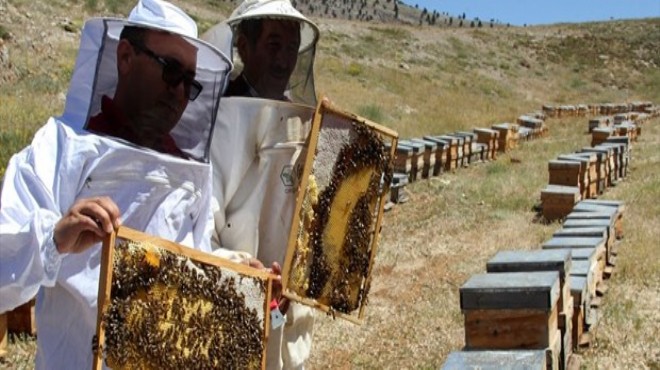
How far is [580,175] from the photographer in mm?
10852

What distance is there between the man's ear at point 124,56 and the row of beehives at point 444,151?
7.34m

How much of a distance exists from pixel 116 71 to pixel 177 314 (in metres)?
0.68

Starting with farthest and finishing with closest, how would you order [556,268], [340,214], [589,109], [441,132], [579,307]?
[589,109] → [441,132] → [579,307] → [556,268] → [340,214]

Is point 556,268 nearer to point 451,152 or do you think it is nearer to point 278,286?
point 278,286

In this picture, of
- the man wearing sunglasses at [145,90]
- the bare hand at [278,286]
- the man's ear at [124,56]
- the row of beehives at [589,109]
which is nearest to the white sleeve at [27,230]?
the man wearing sunglasses at [145,90]

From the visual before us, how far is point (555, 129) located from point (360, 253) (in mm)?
22492

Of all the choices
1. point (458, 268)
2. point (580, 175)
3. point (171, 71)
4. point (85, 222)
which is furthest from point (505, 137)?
point (85, 222)

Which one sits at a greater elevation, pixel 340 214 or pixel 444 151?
pixel 340 214

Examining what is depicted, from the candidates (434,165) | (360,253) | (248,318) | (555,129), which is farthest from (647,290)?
(555,129)

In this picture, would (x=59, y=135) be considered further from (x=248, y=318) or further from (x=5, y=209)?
(x=248, y=318)

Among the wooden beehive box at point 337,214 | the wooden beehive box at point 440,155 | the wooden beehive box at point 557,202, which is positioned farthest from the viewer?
the wooden beehive box at point 440,155

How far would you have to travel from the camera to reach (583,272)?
18.2 feet

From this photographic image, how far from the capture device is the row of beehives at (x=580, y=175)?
982 centimetres

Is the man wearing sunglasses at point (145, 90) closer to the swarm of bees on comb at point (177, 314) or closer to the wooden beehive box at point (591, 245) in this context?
the swarm of bees on comb at point (177, 314)
